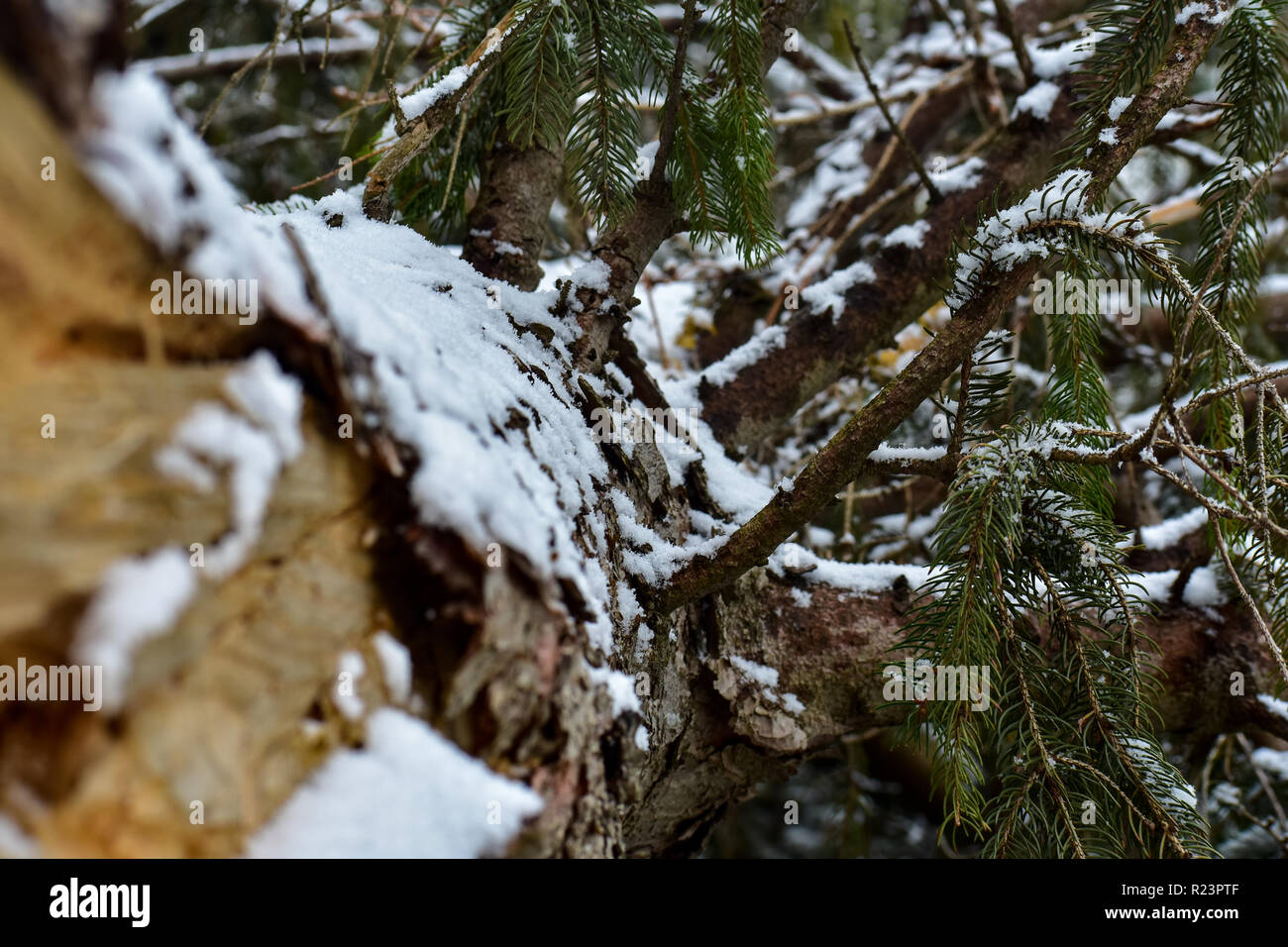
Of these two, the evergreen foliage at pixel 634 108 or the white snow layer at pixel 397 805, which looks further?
the evergreen foliage at pixel 634 108

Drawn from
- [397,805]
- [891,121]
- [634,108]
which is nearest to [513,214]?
[634,108]

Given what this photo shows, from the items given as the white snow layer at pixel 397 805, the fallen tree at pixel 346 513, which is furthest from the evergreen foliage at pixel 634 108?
the white snow layer at pixel 397 805

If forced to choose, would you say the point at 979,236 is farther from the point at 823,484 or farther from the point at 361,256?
the point at 361,256

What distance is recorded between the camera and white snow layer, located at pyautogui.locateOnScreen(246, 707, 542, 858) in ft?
1.79

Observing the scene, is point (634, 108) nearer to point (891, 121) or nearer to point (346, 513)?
point (891, 121)

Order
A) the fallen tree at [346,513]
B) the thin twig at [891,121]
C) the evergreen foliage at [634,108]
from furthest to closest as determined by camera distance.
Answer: the thin twig at [891,121], the evergreen foliage at [634,108], the fallen tree at [346,513]

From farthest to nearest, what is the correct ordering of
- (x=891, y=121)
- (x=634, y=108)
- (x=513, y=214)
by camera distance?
1. (x=891, y=121)
2. (x=513, y=214)
3. (x=634, y=108)

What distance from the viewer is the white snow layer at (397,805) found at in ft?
1.79

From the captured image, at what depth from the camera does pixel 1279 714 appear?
134cm

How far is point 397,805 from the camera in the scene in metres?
0.57

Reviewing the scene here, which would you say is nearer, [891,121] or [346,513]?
[346,513]

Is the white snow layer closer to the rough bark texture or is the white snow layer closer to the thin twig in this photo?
the rough bark texture

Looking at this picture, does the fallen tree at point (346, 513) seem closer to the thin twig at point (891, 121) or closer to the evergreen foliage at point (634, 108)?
the evergreen foliage at point (634, 108)

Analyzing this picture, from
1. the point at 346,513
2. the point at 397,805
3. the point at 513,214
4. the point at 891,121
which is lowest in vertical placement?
the point at 397,805
